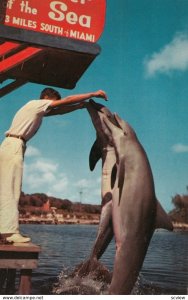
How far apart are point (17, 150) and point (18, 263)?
1.08 m

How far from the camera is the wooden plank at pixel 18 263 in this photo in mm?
3541

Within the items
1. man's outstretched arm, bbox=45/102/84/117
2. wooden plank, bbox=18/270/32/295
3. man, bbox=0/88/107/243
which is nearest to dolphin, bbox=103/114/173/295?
man's outstretched arm, bbox=45/102/84/117

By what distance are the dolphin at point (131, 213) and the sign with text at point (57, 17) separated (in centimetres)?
132

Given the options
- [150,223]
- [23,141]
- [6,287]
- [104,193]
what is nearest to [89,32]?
[23,141]

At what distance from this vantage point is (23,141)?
4.04 m

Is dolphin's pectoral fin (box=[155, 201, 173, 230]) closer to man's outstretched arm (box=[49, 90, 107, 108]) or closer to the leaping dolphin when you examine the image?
the leaping dolphin

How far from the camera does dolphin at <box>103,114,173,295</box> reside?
4.35 metres

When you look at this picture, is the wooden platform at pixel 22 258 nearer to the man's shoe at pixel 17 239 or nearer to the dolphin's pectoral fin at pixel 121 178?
the man's shoe at pixel 17 239

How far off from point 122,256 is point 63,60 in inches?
92.2

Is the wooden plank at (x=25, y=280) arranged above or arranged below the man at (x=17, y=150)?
below

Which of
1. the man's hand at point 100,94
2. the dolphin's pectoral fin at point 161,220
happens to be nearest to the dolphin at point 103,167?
the man's hand at point 100,94

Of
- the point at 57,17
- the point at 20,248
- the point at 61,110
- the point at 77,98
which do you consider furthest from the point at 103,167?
the point at 57,17

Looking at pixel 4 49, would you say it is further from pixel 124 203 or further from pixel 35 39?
pixel 124 203

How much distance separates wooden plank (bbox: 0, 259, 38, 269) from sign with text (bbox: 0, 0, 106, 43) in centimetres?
245
